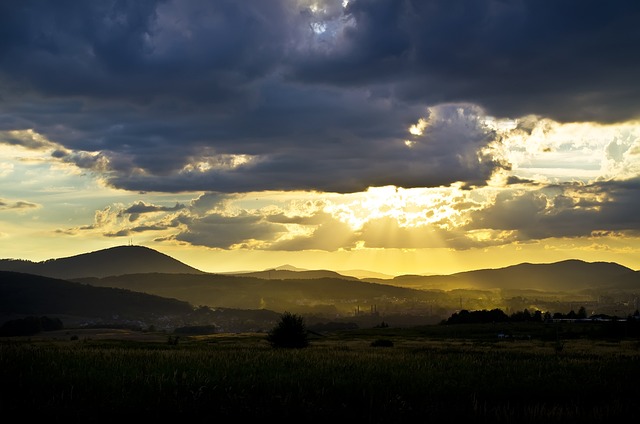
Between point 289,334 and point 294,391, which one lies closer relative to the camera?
point 294,391

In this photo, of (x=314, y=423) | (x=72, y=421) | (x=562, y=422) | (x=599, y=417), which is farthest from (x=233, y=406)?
(x=599, y=417)

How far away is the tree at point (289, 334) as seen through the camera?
57.6 m

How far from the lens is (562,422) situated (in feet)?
54.6

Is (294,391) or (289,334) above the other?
(289,334)

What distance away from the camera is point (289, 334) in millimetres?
57906

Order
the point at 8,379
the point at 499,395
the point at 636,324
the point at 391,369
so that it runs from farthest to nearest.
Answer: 1. the point at 636,324
2. the point at 391,369
3. the point at 499,395
4. the point at 8,379

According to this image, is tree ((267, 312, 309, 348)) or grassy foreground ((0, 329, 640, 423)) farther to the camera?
tree ((267, 312, 309, 348))

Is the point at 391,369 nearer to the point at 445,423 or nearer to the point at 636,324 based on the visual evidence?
the point at 445,423

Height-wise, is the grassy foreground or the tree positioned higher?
the tree

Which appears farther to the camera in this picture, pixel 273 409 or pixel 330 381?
pixel 330 381

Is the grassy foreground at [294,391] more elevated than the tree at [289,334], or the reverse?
the tree at [289,334]

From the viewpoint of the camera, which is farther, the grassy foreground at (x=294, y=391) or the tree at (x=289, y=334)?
the tree at (x=289, y=334)

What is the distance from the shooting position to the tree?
57562 mm

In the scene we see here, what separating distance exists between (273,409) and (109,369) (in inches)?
312
